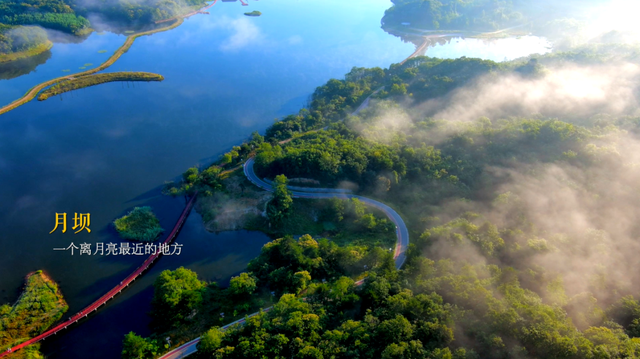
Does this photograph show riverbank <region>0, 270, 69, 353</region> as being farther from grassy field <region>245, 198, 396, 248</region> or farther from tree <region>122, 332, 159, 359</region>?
grassy field <region>245, 198, 396, 248</region>

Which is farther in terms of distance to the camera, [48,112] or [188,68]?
[188,68]

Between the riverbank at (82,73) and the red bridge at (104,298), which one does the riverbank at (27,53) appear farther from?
the red bridge at (104,298)

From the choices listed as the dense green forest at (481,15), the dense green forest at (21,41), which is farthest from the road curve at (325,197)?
the dense green forest at (481,15)

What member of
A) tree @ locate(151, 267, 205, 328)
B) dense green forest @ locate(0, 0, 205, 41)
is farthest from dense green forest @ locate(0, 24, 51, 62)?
tree @ locate(151, 267, 205, 328)

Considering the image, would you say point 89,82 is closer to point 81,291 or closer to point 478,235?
point 81,291

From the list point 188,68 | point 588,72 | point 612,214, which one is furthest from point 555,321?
point 188,68

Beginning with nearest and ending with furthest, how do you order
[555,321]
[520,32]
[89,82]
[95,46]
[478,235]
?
[555,321] < [478,235] < [89,82] < [95,46] < [520,32]

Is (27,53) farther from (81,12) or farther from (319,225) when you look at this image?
(319,225)

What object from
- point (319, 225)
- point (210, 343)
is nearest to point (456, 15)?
point (319, 225)
